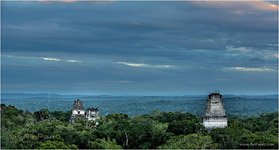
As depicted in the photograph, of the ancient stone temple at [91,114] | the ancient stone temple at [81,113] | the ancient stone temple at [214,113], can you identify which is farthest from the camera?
the ancient stone temple at [81,113]

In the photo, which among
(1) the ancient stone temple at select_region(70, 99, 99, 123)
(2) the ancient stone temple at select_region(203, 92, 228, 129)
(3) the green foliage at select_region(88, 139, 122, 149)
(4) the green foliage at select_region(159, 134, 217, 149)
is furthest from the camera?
(1) the ancient stone temple at select_region(70, 99, 99, 123)

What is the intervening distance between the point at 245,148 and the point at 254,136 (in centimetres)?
155

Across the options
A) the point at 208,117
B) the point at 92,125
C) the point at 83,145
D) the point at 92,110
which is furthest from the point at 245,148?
the point at 92,110

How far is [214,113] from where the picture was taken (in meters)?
37.5

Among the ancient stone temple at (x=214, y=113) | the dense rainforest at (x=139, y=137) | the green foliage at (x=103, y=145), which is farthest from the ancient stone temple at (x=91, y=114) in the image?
the green foliage at (x=103, y=145)

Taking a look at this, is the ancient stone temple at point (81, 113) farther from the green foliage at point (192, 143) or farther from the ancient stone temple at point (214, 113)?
the green foliage at point (192, 143)

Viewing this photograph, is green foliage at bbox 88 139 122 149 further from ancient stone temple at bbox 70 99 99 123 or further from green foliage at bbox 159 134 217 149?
ancient stone temple at bbox 70 99 99 123

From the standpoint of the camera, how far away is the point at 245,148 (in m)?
32.1

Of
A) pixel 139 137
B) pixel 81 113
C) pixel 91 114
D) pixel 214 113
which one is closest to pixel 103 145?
pixel 139 137

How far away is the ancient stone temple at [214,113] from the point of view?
37.5 m

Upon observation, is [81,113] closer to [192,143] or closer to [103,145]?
→ [103,145]

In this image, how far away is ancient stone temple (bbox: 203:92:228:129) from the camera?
37500 millimetres

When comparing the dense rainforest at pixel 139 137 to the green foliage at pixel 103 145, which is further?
the green foliage at pixel 103 145

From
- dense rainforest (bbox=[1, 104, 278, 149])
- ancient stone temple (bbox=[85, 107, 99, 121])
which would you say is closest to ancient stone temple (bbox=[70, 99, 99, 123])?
ancient stone temple (bbox=[85, 107, 99, 121])
